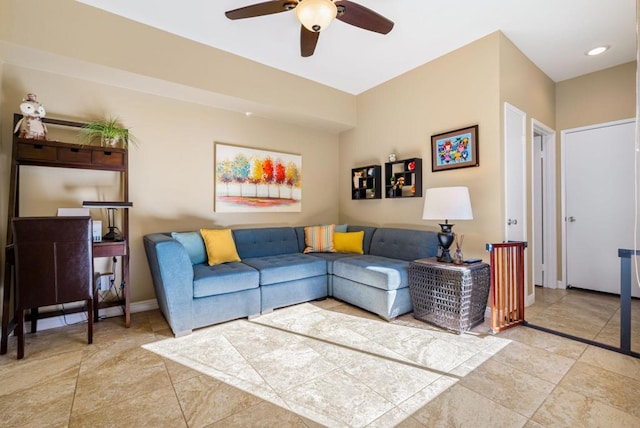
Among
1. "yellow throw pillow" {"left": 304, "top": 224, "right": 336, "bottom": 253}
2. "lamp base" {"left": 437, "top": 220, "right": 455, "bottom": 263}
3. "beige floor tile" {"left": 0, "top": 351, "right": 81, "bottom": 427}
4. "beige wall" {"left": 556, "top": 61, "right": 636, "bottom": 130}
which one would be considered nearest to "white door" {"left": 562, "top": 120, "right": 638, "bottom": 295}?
"beige wall" {"left": 556, "top": 61, "right": 636, "bottom": 130}

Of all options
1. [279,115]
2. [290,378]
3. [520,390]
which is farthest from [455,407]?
[279,115]

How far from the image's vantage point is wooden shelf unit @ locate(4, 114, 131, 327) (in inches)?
90.7

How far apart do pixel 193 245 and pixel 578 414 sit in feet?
10.2

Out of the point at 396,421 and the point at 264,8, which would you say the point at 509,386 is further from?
the point at 264,8

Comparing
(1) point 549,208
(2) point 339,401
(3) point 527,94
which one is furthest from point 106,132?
(1) point 549,208

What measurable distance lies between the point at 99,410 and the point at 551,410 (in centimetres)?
238

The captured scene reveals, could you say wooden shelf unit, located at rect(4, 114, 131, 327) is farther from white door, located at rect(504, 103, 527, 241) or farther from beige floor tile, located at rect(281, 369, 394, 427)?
white door, located at rect(504, 103, 527, 241)

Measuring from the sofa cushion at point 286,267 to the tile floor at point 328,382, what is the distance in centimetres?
58

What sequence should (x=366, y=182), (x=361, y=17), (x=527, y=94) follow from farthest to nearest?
(x=366, y=182), (x=527, y=94), (x=361, y=17)

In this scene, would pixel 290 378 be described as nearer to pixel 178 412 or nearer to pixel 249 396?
pixel 249 396

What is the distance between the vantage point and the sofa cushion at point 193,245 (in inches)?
114

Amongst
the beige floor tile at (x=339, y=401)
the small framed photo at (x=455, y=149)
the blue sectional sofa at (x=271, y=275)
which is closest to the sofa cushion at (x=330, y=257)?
the blue sectional sofa at (x=271, y=275)

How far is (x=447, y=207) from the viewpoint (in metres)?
2.54

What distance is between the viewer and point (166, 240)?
239cm
